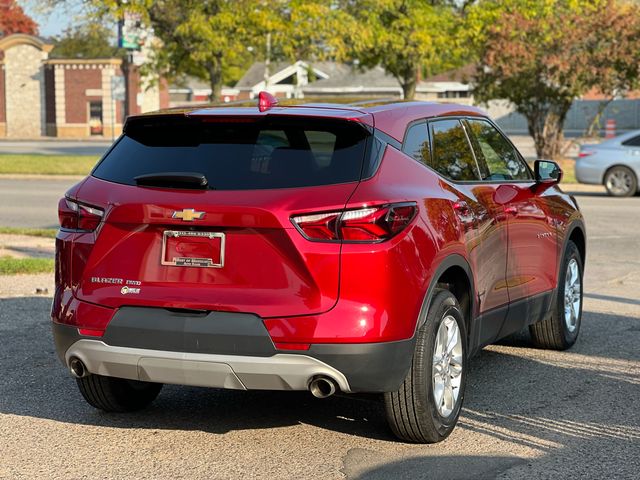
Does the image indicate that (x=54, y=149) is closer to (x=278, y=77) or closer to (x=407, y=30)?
(x=407, y=30)

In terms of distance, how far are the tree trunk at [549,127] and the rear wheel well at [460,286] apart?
26.6m

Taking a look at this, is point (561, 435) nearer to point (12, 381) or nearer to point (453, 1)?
point (12, 381)

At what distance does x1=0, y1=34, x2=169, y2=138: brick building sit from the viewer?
238 ft

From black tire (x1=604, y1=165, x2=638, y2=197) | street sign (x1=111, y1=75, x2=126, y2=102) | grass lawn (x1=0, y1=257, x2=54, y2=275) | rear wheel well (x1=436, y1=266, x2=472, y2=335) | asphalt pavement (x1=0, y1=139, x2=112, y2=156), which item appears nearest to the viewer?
rear wheel well (x1=436, y1=266, x2=472, y2=335)

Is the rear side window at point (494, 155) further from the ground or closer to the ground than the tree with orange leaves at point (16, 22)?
closer to the ground

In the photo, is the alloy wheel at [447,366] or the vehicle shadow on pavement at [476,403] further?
the vehicle shadow on pavement at [476,403]

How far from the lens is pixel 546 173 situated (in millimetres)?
7379

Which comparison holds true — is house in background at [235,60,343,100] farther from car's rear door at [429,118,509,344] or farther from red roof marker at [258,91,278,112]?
red roof marker at [258,91,278,112]

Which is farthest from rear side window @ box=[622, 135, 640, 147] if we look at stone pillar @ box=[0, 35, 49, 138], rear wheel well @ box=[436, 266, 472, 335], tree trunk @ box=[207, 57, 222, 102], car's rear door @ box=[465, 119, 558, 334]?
stone pillar @ box=[0, 35, 49, 138]

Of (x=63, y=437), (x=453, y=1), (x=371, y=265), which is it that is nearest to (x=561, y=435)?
(x=371, y=265)

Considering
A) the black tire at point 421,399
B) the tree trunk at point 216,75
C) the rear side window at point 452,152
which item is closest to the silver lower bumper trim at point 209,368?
the black tire at point 421,399

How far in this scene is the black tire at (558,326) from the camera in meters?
7.87

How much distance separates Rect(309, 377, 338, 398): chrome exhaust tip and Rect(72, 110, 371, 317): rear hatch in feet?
1.09

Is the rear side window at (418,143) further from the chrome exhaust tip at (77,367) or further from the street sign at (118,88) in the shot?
the street sign at (118,88)
